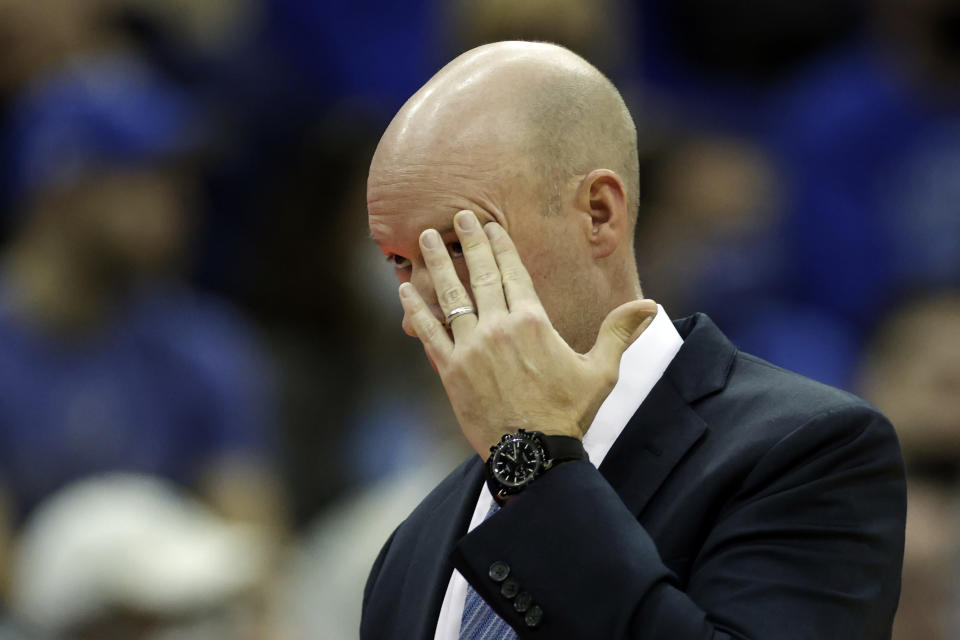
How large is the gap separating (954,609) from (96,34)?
391 centimetres

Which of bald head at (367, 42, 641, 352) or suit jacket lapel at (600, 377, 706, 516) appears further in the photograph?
bald head at (367, 42, 641, 352)

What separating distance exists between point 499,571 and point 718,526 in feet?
0.98

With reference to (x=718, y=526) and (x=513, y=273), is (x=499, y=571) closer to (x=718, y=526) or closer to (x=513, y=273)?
(x=718, y=526)

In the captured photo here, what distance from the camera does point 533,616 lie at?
1914 millimetres

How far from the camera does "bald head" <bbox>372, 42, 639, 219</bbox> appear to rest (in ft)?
7.31

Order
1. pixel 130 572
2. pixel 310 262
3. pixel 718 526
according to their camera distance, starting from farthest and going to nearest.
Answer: pixel 310 262
pixel 130 572
pixel 718 526

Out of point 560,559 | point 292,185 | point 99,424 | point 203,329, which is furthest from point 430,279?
point 292,185

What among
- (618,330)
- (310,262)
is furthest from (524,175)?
(310,262)

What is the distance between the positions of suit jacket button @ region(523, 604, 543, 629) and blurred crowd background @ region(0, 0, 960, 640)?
6.28 ft

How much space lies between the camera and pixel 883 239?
559 cm

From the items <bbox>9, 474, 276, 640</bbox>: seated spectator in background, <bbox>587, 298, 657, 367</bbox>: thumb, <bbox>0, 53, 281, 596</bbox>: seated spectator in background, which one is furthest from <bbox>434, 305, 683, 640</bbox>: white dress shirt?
<bbox>0, 53, 281, 596</bbox>: seated spectator in background

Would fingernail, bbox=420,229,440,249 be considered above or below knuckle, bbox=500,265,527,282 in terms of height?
above

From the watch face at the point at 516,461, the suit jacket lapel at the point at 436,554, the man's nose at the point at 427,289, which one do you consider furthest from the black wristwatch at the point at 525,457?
the suit jacket lapel at the point at 436,554

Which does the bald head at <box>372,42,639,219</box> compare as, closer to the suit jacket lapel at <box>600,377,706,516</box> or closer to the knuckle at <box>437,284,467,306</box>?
the knuckle at <box>437,284,467,306</box>
